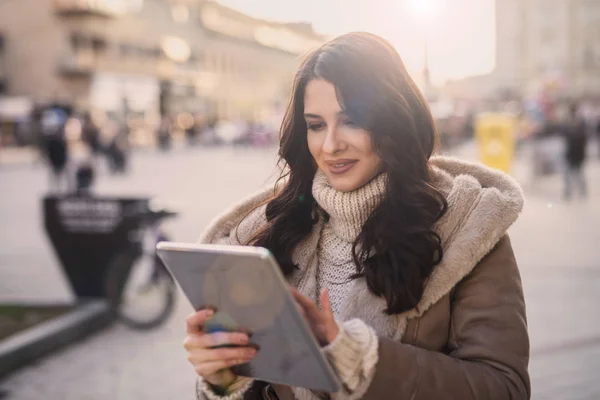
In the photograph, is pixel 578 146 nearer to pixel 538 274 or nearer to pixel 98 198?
pixel 538 274

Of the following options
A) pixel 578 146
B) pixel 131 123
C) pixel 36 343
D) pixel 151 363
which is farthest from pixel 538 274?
pixel 131 123

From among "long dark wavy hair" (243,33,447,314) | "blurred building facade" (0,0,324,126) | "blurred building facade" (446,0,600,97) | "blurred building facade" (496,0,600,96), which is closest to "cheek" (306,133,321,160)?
"long dark wavy hair" (243,33,447,314)

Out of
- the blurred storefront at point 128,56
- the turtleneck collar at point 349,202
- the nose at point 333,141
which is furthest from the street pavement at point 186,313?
the blurred storefront at point 128,56

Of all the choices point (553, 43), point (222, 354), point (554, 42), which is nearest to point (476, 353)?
point (222, 354)

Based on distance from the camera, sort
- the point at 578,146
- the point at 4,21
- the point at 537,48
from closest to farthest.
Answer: the point at 578,146 < the point at 4,21 < the point at 537,48

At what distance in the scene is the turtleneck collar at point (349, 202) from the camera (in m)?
1.74

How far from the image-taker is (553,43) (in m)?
62.9

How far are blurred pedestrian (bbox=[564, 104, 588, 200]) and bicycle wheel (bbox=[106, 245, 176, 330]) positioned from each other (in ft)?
34.1

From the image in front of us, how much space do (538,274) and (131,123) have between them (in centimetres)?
4303

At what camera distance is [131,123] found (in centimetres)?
4791

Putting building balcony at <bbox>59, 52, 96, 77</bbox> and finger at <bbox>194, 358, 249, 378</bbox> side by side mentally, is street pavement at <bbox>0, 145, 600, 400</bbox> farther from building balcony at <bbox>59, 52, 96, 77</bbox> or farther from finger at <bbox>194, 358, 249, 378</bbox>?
building balcony at <bbox>59, 52, 96, 77</bbox>

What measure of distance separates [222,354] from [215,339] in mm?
33

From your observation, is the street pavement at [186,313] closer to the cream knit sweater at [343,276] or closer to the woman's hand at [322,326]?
the cream knit sweater at [343,276]

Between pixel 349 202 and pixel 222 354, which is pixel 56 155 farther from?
pixel 222 354
